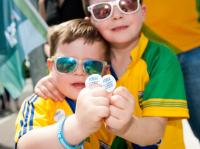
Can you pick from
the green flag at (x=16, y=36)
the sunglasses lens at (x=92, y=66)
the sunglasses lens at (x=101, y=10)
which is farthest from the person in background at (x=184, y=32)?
the green flag at (x=16, y=36)

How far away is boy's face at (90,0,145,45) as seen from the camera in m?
1.49

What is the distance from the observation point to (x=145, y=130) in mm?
1334

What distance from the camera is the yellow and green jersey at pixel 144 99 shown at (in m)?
1.43

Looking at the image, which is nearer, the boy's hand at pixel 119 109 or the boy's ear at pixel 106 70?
the boy's hand at pixel 119 109

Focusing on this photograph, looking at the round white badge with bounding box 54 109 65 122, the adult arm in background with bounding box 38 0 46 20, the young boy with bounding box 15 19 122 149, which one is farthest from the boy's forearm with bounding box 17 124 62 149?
the adult arm in background with bounding box 38 0 46 20

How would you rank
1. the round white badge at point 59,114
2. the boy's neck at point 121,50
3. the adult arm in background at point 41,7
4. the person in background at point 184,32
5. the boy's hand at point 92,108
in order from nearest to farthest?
the boy's hand at point 92,108 < the round white badge at point 59,114 < the boy's neck at point 121,50 < the person in background at point 184,32 < the adult arm in background at point 41,7

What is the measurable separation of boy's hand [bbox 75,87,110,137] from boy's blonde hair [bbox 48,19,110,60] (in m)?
0.38

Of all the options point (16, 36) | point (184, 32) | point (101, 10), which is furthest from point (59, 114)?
point (16, 36)

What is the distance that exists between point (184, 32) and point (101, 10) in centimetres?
50

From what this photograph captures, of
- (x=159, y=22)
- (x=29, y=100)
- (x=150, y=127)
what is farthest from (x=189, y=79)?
(x=29, y=100)

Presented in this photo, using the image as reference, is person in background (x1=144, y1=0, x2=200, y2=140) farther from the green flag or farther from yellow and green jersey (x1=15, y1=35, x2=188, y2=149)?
the green flag

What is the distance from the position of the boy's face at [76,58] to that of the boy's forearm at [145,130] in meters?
0.25

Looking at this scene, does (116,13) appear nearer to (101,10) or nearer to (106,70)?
(101,10)

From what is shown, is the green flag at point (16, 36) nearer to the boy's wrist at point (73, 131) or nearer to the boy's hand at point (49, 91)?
the boy's hand at point (49, 91)
